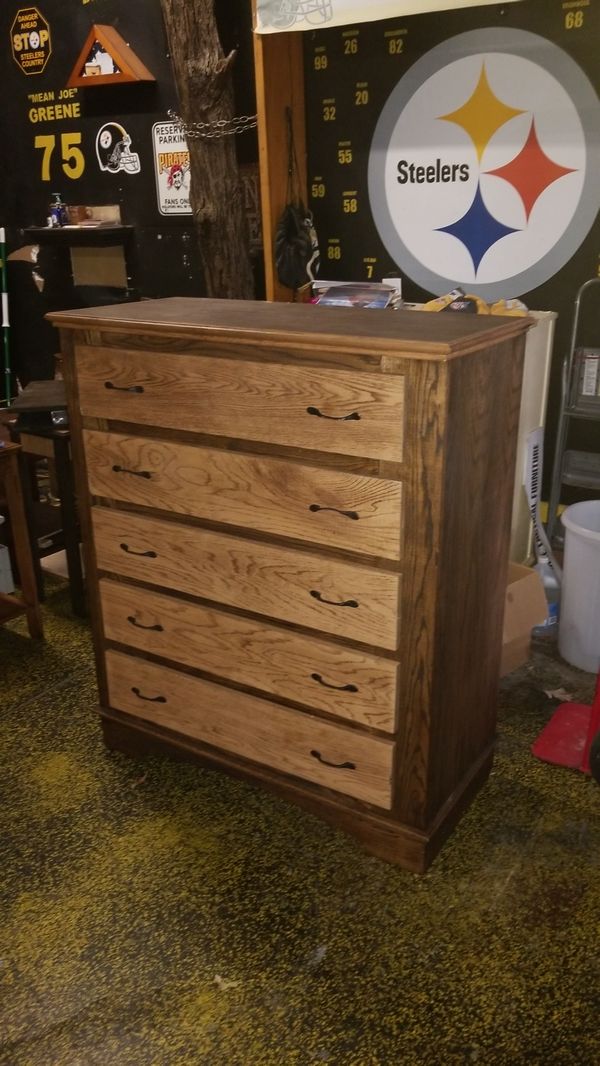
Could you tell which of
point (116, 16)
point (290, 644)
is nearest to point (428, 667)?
point (290, 644)

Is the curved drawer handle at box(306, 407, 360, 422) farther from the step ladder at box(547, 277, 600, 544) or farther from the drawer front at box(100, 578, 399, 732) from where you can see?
the step ladder at box(547, 277, 600, 544)

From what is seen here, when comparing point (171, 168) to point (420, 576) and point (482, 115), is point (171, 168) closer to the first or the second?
point (482, 115)

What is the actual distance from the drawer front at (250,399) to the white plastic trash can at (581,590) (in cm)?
130

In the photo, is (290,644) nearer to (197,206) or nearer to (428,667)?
(428,667)

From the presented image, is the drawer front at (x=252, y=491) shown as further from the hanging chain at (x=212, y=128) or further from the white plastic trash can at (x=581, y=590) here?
the hanging chain at (x=212, y=128)

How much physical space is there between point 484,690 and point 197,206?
2500mm

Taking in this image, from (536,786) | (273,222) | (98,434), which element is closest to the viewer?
(98,434)

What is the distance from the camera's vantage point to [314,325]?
1773mm

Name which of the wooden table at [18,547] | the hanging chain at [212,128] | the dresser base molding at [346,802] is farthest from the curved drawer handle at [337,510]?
the hanging chain at [212,128]

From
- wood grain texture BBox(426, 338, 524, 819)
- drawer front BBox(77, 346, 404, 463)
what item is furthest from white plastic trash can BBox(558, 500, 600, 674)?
drawer front BBox(77, 346, 404, 463)

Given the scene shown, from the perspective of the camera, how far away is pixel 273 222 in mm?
3465

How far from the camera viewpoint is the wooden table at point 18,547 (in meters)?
2.80

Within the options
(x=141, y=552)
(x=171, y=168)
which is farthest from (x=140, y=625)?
(x=171, y=168)

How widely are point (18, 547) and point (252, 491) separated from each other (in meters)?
1.44
